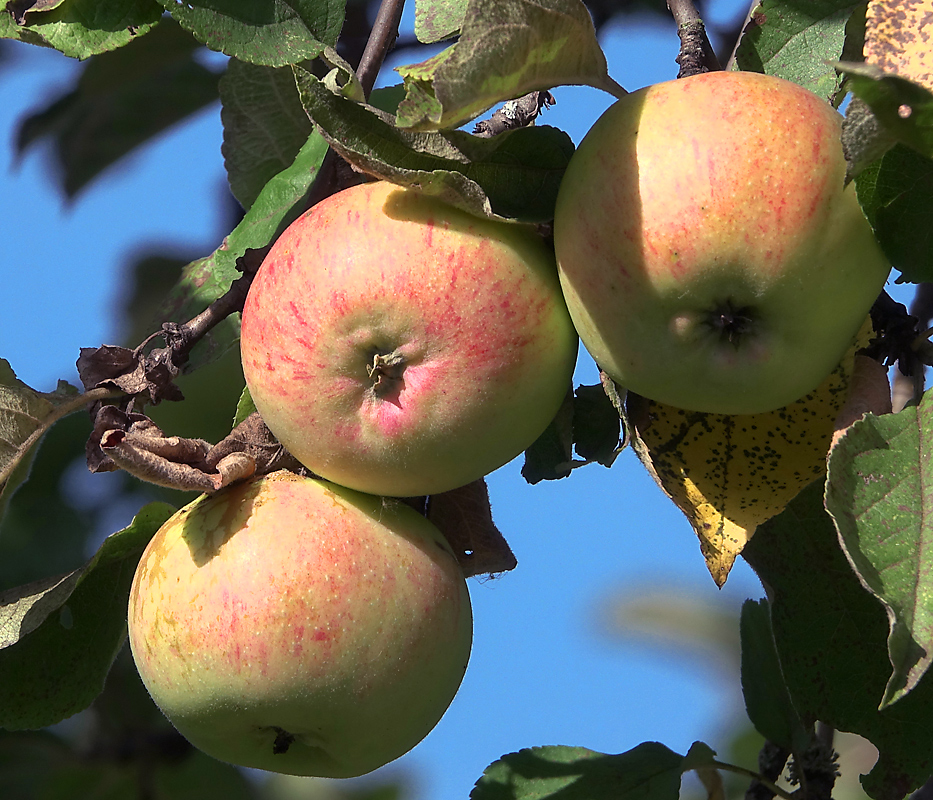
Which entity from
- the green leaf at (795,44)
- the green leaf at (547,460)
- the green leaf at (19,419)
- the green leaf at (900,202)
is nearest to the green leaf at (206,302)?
the green leaf at (19,419)

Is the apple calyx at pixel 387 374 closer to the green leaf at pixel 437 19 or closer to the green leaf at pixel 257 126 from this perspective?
the green leaf at pixel 437 19

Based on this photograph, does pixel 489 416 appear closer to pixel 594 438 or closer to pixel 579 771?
pixel 594 438

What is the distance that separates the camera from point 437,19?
4.25 ft

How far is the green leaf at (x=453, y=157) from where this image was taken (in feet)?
3.25

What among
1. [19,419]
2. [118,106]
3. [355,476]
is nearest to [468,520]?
A: [355,476]

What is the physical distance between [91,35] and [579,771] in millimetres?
1051

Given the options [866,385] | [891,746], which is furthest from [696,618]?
[866,385]

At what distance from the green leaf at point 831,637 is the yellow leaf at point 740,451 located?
132mm

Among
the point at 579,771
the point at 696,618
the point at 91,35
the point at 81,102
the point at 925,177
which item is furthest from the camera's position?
the point at 696,618

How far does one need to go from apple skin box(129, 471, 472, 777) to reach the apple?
9cm

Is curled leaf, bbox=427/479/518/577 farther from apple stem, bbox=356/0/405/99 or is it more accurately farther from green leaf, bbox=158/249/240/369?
apple stem, bbox=356/0/405/99

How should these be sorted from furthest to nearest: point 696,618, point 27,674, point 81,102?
1. point 696,618
2. point 81,102
3. point 27,674

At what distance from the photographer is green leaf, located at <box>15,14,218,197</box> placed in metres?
2.05

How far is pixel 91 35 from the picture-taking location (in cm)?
121
